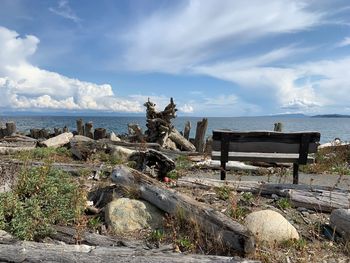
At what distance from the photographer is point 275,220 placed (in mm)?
5703

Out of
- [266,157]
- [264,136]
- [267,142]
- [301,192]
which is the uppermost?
[264,136]

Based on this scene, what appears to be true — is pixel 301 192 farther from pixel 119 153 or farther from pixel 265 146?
pixel 119 153

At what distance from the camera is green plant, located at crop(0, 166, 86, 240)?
17.3 ft

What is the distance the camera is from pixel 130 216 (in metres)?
6.14

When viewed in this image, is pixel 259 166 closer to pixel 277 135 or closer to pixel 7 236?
pixel 277 135

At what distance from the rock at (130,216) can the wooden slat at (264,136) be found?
3955 millimetres

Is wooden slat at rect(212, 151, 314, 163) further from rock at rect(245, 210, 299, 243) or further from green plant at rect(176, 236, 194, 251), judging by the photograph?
green plant at rect(176, 236, 194, 251)

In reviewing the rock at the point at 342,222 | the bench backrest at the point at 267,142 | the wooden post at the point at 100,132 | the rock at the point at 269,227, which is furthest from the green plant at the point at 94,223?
the wooden post at the point at 100,132

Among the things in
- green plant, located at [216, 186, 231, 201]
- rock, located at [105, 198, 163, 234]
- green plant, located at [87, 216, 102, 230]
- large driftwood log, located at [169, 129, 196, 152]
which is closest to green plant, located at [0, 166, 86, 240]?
green plant, located at [87, 216, 102, 230]

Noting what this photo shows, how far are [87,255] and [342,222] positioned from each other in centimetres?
372

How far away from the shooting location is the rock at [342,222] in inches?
228

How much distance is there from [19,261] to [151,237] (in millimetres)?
1771

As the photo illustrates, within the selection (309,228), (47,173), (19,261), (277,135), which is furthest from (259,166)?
(19,261)

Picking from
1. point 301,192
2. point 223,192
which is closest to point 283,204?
point 301,192
